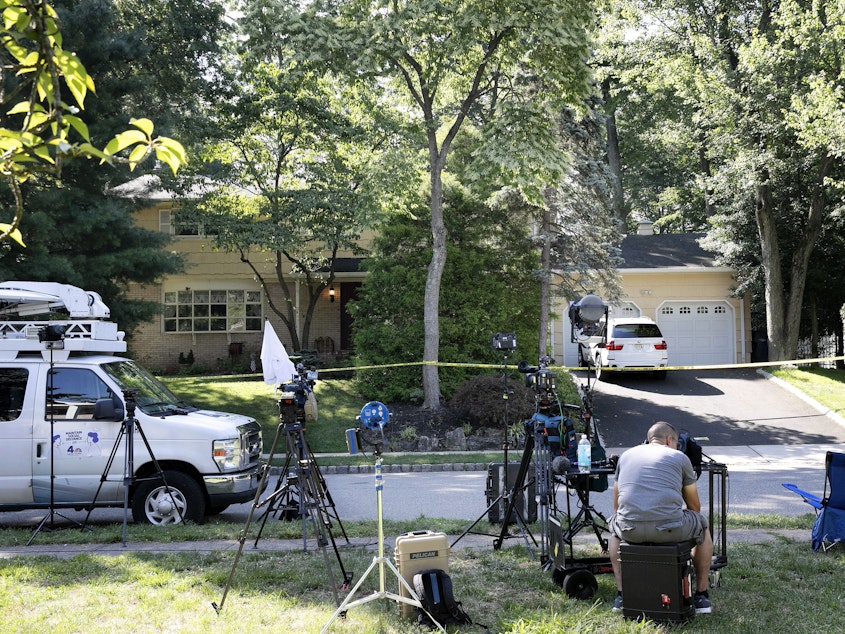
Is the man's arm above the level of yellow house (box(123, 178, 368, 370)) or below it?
below

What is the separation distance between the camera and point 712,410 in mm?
19188

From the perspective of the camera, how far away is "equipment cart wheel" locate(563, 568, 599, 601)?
5867mm

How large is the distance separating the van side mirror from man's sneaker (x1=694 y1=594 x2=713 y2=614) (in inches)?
247

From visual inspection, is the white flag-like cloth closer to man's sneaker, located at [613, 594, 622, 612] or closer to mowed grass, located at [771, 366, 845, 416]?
man's sneaker, located at [613, 594, 622, 612]

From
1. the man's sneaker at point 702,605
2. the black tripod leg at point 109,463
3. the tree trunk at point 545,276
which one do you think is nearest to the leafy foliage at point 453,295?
the tree trunk at point 545,276

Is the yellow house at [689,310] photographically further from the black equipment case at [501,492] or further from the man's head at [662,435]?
the man's head at [662,435]

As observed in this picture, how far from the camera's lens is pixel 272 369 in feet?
28.7

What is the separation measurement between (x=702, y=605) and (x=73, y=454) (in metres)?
6.76

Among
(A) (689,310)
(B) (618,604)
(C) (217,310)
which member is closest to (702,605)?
(B) (618,604)

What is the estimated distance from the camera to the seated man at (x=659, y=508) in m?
5.41

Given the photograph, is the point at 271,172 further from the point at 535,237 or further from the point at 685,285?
the point at 685,285

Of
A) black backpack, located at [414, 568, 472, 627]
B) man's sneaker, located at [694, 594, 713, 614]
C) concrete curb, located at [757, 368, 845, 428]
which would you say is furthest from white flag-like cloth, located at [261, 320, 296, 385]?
concrete curb, located at [757, 368, 845, 428]

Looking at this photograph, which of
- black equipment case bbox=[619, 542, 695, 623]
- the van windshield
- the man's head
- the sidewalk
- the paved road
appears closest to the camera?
black equipment case bbox=[619, 542, 695, 623]

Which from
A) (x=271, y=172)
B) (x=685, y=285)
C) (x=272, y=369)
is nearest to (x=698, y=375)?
(x=685, y=285)
